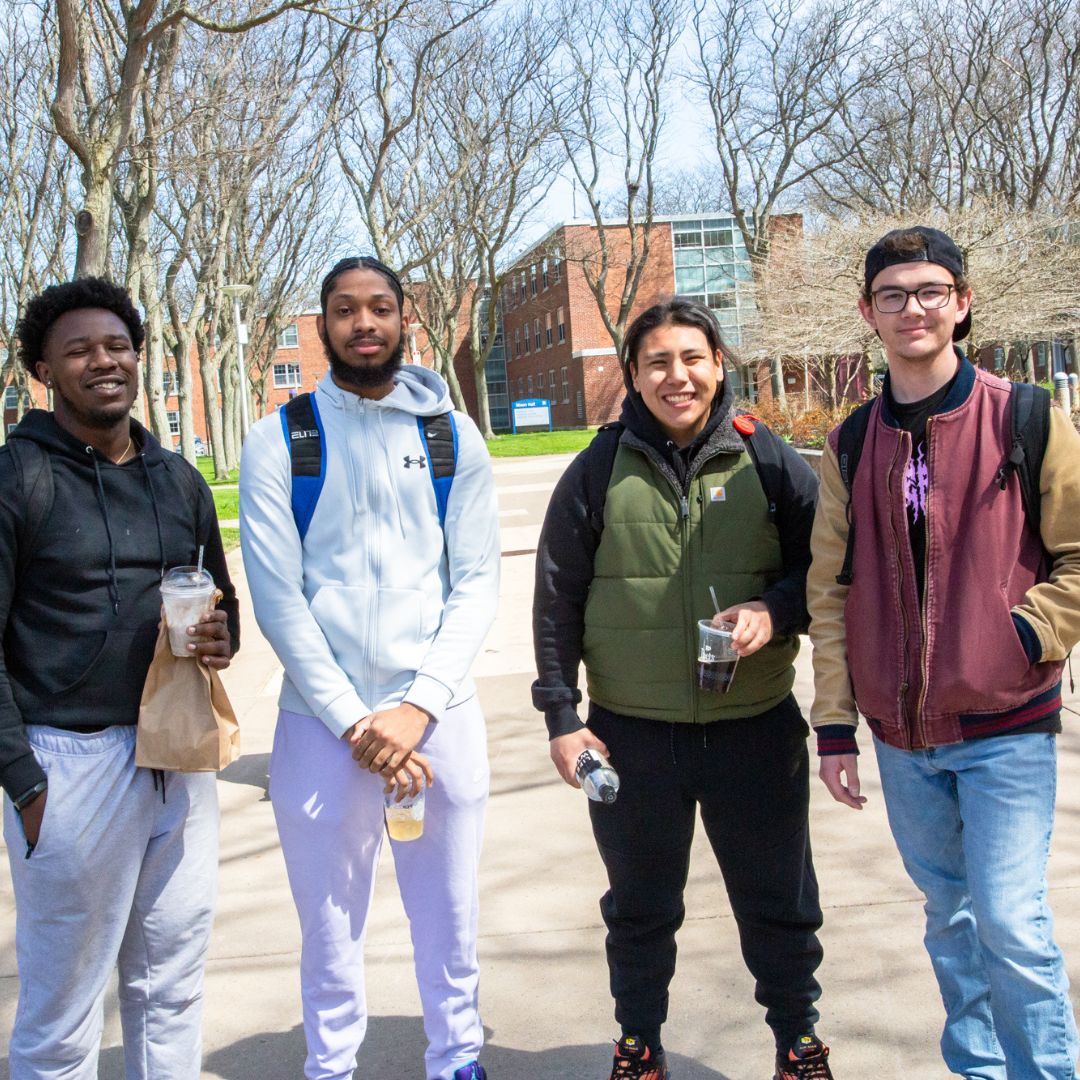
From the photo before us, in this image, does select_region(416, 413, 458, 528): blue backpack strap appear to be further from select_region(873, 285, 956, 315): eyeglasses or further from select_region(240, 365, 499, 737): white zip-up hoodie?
select_region(873, 285, 956, 315): eyeglasses

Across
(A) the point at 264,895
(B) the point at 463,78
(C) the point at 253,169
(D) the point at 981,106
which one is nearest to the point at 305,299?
(B) the point at 463,78

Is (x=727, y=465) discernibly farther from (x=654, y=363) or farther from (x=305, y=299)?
(x=305, y=299)

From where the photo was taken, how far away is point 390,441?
275 centimetres

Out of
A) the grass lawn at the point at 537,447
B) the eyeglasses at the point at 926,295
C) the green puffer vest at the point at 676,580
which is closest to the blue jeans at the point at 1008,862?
the green puffer vest at the point at 676,580

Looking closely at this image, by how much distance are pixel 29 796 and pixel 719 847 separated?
1.62 metres

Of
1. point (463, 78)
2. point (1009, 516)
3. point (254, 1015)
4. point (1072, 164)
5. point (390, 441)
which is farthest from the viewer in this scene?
point (1072, 164)

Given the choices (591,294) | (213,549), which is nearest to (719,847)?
(213,549)

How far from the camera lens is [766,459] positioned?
9.14 feet

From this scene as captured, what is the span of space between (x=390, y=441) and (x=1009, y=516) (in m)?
1.45

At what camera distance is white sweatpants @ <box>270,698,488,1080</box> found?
2635 mm

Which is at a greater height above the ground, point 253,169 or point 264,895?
point 253,169

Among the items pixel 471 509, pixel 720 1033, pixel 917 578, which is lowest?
pixel 720 1033

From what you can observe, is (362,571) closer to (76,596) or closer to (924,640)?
(76,596)

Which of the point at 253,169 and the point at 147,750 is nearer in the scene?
the point at 147,750
